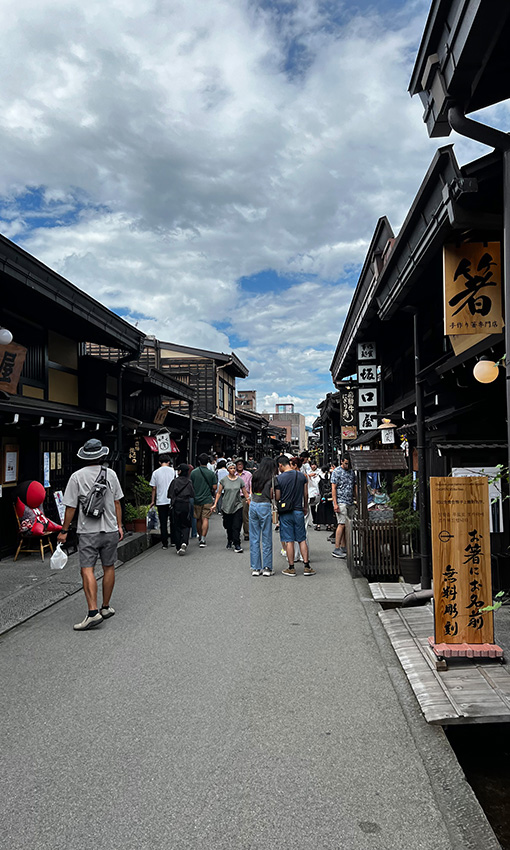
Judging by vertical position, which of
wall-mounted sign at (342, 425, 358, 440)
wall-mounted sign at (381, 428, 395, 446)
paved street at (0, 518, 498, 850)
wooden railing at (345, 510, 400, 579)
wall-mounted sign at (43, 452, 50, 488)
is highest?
wall-mounted sign at (342, 425, 358, 440)

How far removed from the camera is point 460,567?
5.19 meters

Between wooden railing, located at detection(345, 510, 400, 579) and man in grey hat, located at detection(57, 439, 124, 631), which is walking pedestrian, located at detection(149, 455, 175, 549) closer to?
wooden railing, located at detection(345, 510, 400, 579)

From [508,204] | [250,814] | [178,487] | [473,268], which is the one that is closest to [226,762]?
[250,814]

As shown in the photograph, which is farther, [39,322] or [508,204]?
[39,322]

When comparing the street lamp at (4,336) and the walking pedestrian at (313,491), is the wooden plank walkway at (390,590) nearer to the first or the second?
the street lamp at (4,336)

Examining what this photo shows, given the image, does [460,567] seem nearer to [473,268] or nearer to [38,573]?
[473,268]

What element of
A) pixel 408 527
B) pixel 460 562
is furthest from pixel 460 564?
pixel 408 527

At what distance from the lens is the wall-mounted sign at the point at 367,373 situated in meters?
14.3

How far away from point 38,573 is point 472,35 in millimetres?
9000

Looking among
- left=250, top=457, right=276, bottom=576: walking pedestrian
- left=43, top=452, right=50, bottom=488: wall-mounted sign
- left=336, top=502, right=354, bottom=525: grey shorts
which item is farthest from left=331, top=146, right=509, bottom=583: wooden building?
left=43, top=452, right=50, bottom=488: wall-mounted sign

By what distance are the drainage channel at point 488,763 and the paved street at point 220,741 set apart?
1.30 feet

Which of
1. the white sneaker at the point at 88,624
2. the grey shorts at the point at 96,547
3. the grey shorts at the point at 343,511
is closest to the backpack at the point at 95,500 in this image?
the grey shorts at the point at 96,547

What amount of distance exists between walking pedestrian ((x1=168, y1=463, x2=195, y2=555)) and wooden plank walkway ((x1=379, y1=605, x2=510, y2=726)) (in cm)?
622

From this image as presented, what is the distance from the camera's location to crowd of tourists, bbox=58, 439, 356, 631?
6.73 m
